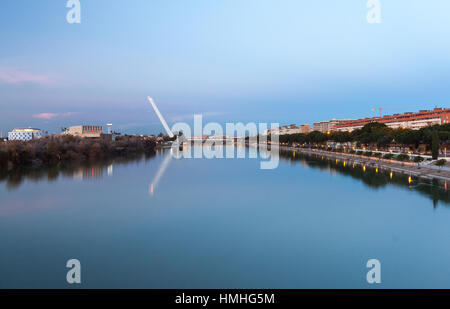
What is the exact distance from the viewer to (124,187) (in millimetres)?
8086

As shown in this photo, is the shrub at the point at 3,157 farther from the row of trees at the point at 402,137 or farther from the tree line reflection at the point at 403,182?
the row of trees at the point at 402,137

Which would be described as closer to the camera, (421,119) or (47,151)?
(47,151)

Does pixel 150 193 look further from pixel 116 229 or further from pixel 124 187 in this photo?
pixel 116 229

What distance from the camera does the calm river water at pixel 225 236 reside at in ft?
9.48

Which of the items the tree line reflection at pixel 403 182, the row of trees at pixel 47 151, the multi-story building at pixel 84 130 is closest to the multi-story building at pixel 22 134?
the multi-story building at pixel 84 130

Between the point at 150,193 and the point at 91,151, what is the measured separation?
38.7ft

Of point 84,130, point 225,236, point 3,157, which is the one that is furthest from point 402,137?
point 84,130

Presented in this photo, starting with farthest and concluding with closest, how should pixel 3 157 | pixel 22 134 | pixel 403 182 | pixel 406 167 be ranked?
pixel 22 134 → pixel 3 157 → pixel 406 167 → pixel 403 182

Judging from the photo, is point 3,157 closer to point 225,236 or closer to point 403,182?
point 225,236

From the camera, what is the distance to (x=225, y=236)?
407cm

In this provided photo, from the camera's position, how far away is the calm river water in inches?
114

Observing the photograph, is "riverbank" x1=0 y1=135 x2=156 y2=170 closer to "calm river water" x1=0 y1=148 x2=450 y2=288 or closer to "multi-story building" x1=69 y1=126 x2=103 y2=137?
"calm river water" x1=0 y1=148 x2=450 y2=288

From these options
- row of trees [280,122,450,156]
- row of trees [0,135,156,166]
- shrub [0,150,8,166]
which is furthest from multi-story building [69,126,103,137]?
row of trees [280,122,450,156]
